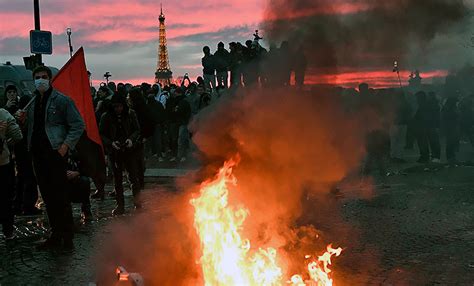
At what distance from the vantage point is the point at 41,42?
50.3ft

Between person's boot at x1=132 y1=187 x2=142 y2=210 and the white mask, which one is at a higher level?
the white mask

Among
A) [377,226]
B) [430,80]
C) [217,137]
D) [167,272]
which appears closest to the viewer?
[167,272]

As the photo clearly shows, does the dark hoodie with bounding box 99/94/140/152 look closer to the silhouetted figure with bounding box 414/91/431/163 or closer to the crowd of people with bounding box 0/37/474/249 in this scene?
the crowd of people with bounding box 0/37/474/249

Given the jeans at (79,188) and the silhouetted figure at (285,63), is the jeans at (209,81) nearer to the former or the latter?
the jeans at (79,188)

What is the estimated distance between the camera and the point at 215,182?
543 cm

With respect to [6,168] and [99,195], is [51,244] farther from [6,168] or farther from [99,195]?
A: [99,195]

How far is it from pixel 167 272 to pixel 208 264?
531 millimetres

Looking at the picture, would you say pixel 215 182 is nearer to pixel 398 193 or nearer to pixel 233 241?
pixel 233 241

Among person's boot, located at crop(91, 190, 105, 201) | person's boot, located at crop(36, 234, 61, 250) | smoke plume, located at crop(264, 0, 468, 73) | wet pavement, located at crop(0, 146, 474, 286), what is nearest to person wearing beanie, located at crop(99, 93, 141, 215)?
wet pavement, located at crop(0, 146, 474, 286)

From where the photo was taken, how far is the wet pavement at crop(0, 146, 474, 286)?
6152 millimetres

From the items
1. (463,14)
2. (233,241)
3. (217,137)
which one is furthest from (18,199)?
(463,14)

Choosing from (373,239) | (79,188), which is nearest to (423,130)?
(373,239)

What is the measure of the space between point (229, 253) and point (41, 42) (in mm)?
11713

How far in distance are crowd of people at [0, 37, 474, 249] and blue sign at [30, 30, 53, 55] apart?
2.40 metres
